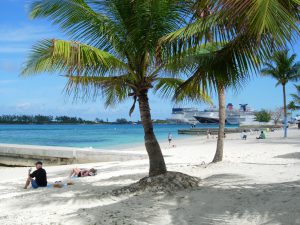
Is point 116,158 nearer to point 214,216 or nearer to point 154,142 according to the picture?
point 154,142

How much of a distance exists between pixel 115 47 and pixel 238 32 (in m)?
3.82

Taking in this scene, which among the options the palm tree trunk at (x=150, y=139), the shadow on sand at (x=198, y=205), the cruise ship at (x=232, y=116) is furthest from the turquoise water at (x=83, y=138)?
the shadow on sand at (x=198, y=205)

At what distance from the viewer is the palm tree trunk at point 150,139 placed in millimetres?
9117

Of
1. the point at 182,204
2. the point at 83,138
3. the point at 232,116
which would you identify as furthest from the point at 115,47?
the point at 232,116

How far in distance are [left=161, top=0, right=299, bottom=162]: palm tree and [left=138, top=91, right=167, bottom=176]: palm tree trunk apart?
1.39 meters

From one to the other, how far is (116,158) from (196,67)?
38.9 feet

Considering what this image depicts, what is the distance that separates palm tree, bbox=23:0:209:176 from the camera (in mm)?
8023

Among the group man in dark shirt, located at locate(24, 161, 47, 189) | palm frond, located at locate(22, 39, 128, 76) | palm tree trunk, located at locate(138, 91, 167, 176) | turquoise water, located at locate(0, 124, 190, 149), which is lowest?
turquoise water, located at locate(0, 124, 190, 149)

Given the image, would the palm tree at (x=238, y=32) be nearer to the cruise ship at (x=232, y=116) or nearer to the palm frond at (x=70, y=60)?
the palm frond at (x=70, y=60)

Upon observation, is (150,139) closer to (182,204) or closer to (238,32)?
(182,204)

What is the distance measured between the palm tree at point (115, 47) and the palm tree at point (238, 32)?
1.94ft

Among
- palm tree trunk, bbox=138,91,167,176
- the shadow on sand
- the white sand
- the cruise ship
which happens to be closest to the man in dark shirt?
the white sand

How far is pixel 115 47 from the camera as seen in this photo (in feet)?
28.7

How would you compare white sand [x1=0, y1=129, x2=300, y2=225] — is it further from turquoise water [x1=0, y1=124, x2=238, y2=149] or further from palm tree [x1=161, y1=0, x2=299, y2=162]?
turquoise water [x1=0, y1=124, x2=238, y2=149]
